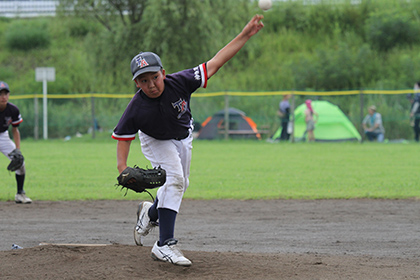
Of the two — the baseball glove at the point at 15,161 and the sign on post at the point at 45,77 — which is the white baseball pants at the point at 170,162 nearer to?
the baseball glove at the point at 15,161

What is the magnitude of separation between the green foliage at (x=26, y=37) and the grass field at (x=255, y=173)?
750 inches

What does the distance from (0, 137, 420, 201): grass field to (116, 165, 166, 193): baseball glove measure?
5080mm

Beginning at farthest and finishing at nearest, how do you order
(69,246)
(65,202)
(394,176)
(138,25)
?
(138,25) → (394,176) → (65,202) → (69,246)

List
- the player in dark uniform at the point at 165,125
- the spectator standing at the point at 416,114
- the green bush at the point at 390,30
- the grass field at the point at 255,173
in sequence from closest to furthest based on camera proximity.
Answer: the player in dark uniform at the point at 165,125
the grass field at the point at 255,173
the spectator standing at the point at 416,114
the green bush at the point at 390,30

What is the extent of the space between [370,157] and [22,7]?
33314 millimetres

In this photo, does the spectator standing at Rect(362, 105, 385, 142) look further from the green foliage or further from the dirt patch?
the green foliage

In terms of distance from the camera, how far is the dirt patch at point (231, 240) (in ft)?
14.6

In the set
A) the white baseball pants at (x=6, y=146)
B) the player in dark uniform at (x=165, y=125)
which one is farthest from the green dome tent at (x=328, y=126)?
the player in dark uniform at (x=165, y=125)

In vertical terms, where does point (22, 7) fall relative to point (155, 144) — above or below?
above

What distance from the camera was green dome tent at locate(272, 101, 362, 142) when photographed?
22453 mm

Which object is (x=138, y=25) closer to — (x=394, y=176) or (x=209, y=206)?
(x=394, y=176)

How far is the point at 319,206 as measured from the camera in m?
8.66

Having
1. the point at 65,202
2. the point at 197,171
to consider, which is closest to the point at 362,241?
the point at 65,202

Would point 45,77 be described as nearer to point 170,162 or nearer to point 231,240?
point 231,240
